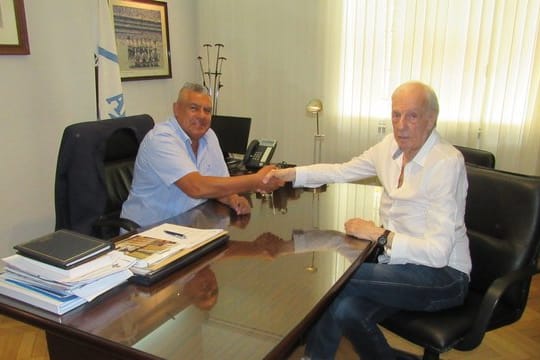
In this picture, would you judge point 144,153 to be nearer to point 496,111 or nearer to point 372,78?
point 372,78

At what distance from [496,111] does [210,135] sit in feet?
6.92

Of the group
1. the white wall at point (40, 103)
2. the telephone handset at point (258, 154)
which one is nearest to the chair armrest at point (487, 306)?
the telephone handset at point (258, 154)

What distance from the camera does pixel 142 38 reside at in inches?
140

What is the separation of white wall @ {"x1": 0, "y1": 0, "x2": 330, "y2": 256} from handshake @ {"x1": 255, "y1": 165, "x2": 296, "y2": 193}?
163cm

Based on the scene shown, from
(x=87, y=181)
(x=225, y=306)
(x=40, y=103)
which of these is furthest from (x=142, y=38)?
(x=225, y=306)

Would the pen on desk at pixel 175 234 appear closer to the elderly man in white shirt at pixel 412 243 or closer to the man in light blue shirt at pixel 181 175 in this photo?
the man in light blue shirt at pixel 181 175

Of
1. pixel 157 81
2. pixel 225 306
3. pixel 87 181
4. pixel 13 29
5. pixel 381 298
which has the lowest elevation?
pixel 381 298

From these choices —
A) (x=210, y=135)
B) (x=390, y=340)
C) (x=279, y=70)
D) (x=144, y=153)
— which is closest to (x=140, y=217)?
(x=144, y=153)

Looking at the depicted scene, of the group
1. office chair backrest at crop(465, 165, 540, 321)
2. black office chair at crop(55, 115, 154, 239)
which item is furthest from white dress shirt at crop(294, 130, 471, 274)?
black office chair at crop(55, 115, 154, 239)

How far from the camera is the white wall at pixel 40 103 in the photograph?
264cm

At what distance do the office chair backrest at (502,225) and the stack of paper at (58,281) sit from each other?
4.46 ft

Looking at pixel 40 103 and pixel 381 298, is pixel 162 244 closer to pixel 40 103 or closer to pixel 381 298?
pixel 381 298

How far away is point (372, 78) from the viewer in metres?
3.40

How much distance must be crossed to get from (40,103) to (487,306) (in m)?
2.74
